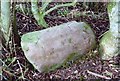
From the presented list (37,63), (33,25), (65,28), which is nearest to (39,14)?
(33,25)

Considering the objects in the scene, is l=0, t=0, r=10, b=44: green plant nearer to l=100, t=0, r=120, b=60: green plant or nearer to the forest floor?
the forest floor

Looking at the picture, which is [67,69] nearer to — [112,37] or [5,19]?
[112,37]

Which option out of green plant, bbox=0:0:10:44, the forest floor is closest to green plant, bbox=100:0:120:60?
the forest floor

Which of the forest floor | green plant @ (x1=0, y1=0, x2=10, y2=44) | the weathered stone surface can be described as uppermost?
green plant @ (x1=0, y1=0, x2=10, y2=44)

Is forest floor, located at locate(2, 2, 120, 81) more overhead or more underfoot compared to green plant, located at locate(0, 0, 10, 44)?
more underfoot

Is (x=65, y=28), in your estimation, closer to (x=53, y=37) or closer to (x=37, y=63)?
(x=53, y=37)

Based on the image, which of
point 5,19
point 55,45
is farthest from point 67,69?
point 5,19

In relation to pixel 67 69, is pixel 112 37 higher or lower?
higher

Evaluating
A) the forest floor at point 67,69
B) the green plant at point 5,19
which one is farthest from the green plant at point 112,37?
the green plant at point 5,19
